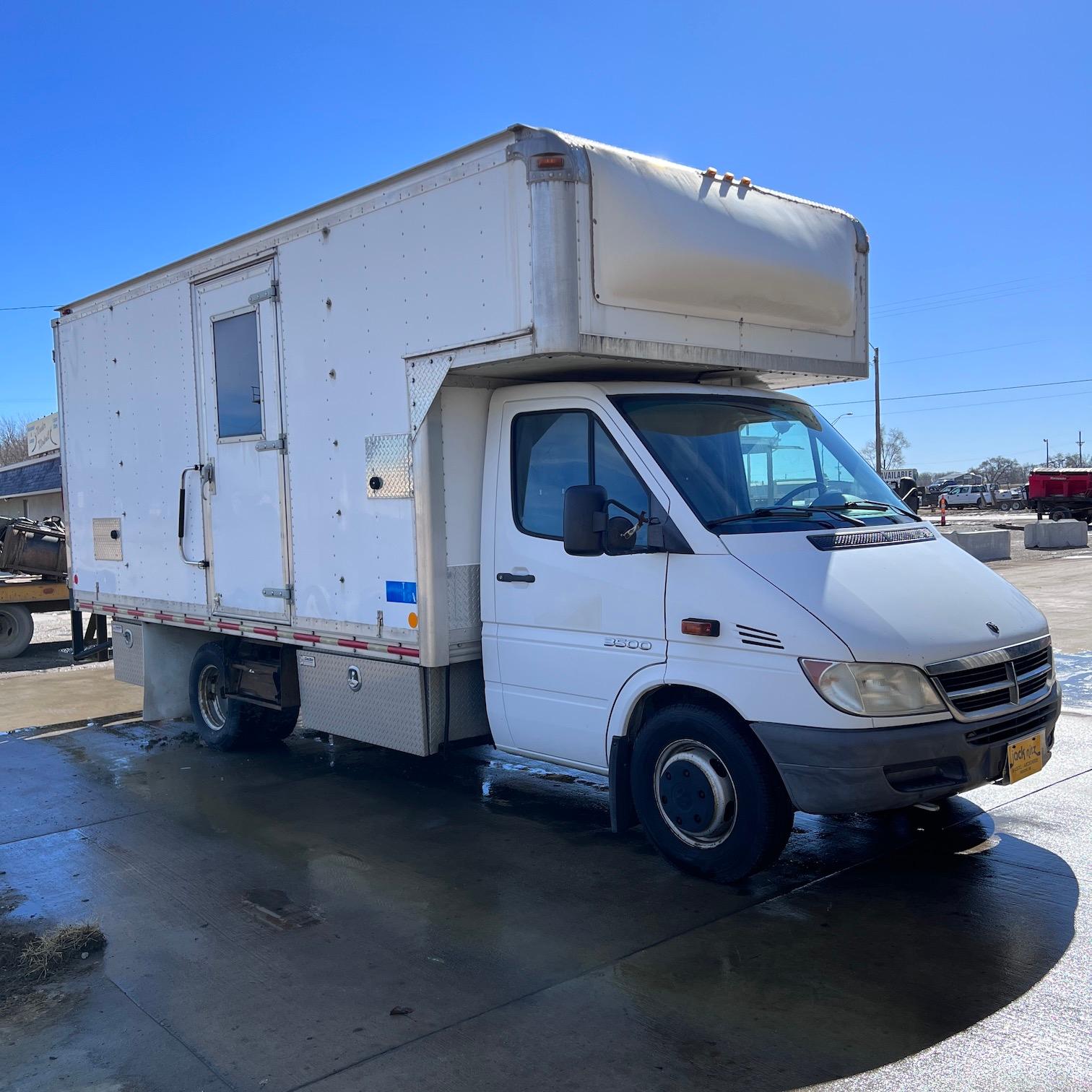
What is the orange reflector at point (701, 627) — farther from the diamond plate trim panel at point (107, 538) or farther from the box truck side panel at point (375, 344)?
the diamond plate trim panel at point (107, 538)

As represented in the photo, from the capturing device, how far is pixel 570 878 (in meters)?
5.42

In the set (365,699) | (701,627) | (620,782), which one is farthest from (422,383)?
(620,782)

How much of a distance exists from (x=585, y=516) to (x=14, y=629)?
41.1 feet

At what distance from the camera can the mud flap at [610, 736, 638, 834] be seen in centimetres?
532

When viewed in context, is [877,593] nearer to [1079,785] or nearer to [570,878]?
[570,878]

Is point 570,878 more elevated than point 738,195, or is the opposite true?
point 738,195

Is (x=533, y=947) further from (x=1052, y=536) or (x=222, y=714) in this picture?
(x=1052, y=536)

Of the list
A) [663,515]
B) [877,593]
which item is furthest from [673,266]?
[877,593]

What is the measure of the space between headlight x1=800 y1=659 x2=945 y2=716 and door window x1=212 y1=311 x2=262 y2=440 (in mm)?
4331

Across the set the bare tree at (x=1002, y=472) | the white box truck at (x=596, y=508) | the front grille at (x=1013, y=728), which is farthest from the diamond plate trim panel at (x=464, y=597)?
the bare tree at (x=1002, y=472)

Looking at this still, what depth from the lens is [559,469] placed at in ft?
18.8

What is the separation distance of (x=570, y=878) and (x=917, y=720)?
1.92 meters

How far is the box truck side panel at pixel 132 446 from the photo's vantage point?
26.3 ft

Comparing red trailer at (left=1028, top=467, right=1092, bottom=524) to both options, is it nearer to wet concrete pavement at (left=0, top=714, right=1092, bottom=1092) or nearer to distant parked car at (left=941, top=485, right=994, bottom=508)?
distant parked car at (left=941, top=485, right=994, bottom=508)
